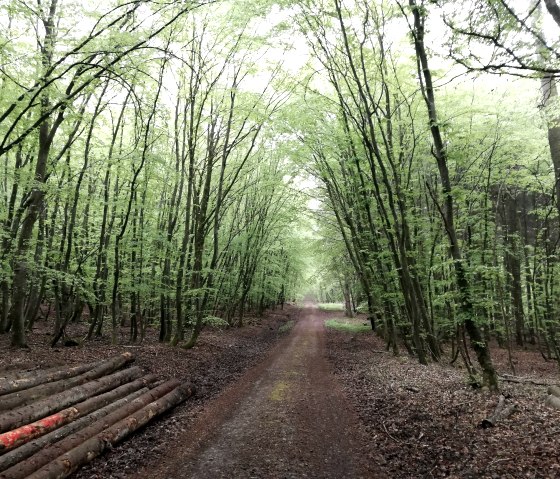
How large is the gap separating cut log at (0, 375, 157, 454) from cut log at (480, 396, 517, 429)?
697cm

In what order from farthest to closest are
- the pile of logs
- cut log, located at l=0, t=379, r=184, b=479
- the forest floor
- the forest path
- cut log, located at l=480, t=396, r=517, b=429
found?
cut log, located at l=480, t=396, r=517, b=429 < the forest path < the forest floor < the pile of logs < cut log, located at l=0, t=379, r=184, b=479

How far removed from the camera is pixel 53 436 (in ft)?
17.9

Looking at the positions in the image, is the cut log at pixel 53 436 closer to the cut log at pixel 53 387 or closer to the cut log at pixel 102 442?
the cut log at pixel 102 442

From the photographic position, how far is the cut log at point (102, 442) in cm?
471

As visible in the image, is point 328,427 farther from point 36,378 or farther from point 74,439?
point 36,378

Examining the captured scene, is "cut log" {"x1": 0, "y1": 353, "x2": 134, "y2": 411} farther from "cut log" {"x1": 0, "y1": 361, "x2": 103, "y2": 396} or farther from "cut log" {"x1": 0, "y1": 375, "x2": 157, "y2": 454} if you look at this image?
"cut log" {"x1": 0, "y1": 375, "x2": 157, "y2": 454}

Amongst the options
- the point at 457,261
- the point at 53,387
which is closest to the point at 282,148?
the point at 457,261

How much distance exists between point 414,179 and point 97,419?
44.6 ft

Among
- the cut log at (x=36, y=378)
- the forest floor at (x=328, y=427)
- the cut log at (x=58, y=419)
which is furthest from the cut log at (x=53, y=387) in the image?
the forest floor at (x=328, y=427)

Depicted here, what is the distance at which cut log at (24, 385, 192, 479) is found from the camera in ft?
15.5

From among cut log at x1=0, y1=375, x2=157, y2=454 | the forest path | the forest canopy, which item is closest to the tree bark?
the forest canopy

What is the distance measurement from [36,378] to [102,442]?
2.23 meters

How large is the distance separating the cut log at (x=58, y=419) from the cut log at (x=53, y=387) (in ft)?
1.87

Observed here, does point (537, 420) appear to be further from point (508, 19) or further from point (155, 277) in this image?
point (155, 277)
